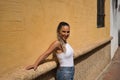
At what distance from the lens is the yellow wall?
138 inches

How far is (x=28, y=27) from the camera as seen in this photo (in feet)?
13.4

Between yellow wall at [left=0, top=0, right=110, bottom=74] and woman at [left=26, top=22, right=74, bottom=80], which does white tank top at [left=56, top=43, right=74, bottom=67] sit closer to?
woman at [left=26, top=22, right=74, bottom=80]

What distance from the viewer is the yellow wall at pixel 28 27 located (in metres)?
3.52

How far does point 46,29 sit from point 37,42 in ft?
1.36

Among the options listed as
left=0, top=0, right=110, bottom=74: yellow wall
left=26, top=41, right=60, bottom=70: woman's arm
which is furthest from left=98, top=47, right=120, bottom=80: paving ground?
left=26, top=41, right=60, bottom=70: woman's arm

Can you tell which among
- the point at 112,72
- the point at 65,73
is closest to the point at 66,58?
the point at 65,73

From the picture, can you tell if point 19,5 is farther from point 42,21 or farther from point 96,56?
point 96,56

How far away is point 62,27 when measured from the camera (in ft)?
14.7

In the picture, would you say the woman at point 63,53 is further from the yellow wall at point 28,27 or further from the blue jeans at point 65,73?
the yellow wall at point 28,27

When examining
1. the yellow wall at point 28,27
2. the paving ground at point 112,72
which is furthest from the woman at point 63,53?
the paving ground at point 112,72

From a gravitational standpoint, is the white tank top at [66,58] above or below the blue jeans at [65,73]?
above

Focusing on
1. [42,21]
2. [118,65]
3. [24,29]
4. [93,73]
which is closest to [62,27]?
[42,21]

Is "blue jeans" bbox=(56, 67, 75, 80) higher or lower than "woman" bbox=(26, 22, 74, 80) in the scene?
lower

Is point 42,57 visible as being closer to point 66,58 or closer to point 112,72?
point 66,58
